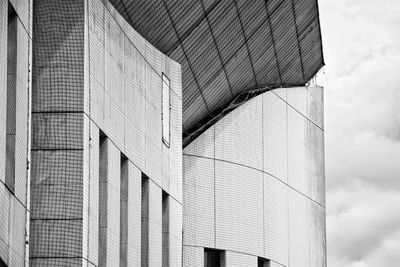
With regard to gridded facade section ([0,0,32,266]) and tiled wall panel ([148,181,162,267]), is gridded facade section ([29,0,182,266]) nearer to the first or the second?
tiled wall panel ([148,181,162,267])

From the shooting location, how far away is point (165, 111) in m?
47.2

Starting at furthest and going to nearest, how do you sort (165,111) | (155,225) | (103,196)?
(165,111) < (155,225) < (103,196)

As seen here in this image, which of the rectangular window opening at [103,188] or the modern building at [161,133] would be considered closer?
the modern building at [161,133]

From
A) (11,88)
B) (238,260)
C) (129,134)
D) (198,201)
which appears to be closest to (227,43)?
(198,201)

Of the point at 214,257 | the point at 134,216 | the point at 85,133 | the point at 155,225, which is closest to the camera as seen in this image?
the point at 85,133

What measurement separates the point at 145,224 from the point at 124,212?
9.64 ft

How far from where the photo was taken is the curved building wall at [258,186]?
187 feet

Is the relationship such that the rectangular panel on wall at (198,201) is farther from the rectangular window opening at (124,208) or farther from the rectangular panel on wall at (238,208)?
the rectangular window opening at (124,208)

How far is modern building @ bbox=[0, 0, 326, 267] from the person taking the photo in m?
35.0

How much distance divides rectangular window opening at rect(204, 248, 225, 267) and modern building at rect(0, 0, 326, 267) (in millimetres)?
53

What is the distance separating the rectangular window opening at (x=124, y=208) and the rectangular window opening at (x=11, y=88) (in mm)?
9769

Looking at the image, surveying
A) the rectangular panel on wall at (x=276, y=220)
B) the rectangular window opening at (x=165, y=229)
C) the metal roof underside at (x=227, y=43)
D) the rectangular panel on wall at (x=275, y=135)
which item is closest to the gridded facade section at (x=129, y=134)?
the rectangular window opening at (x=165, y=229)

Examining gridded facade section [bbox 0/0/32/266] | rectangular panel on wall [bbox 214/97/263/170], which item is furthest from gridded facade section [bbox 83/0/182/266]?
rectangular panel on wall [bbox 214/97/263/170]

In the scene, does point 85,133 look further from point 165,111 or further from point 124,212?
point 165,111
